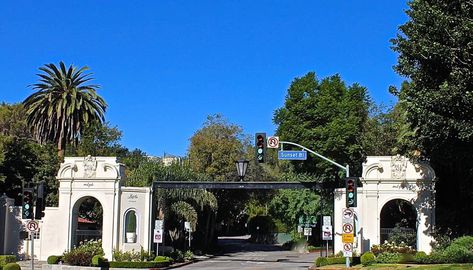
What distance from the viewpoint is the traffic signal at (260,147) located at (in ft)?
97.8

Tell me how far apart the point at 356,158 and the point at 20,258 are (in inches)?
1183

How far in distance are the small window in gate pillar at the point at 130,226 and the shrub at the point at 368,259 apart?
15.7 meters

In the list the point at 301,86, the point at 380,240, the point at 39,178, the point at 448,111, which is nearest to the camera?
the point at 448,111

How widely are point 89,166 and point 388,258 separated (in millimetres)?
20745

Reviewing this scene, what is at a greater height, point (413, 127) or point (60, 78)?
point (60, 78)

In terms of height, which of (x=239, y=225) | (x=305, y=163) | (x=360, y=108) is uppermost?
(x=360, y=108)

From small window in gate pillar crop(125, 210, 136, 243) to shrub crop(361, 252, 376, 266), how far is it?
1567 cm

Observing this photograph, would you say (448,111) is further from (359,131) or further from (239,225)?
(239,225)

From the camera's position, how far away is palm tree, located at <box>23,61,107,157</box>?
199ft

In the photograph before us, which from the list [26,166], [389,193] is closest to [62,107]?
[26,166]

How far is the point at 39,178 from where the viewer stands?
53812 millimetres

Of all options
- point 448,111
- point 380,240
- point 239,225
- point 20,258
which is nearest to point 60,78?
point 20,258

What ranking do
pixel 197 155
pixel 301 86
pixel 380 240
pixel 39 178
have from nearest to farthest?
pixel 380 240
pixel 39 178
pixel 301 86
pixel 197 155

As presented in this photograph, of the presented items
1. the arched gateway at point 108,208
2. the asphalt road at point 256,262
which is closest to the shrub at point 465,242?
the arched gateway at point 108,208
